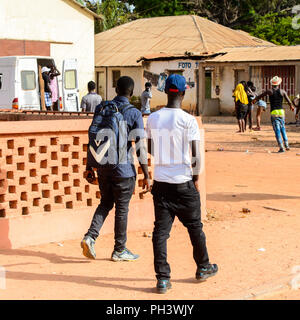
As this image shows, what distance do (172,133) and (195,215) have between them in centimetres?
72

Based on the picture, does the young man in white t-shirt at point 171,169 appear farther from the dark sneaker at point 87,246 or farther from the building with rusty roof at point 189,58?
the building with rusty roof at point 189,58

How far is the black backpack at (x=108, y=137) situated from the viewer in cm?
708

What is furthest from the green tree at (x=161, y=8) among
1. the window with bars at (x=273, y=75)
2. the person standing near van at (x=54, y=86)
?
the person standing near van at (x=54, y=86)

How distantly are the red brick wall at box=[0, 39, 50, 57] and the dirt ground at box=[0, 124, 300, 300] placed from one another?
19747 mm

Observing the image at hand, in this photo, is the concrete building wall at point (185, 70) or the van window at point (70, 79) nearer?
the van window at point (70, 79)

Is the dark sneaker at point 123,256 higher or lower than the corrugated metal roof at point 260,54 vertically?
lower

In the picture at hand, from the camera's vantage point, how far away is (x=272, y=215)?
1012 centimetres

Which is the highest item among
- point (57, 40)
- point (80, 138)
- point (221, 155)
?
point (57, 40)

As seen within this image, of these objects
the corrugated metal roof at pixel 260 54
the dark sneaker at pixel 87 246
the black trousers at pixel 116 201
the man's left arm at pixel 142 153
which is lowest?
the dark sneaker at pixel 87 246

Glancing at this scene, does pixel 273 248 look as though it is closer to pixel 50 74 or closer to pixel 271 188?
pixel 271 188

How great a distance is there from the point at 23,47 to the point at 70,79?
7.56m

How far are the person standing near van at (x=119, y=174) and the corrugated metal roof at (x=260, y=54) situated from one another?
23620 millimetres

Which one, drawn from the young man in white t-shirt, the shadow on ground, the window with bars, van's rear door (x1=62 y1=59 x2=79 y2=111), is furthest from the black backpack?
the window with bars

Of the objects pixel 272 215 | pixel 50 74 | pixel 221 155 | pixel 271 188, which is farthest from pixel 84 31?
pixel 272 215
